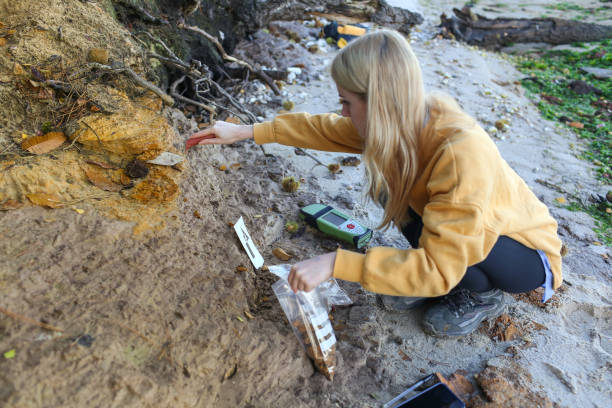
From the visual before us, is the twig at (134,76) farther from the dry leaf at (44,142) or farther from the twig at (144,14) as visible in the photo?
the twig at (144,14)

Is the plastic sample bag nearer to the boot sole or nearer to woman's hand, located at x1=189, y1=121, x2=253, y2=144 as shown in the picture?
the boot sole

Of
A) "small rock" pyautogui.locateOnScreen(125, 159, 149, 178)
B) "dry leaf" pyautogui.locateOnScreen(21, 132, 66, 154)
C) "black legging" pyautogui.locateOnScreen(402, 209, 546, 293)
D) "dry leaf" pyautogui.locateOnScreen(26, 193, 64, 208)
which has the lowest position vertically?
"black legging" pyautogui.locateOnScreen(402, 209, 546, 293)

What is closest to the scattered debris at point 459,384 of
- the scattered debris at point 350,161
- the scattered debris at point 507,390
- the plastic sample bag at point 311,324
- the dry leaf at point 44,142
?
the scattered debris at point 507,390

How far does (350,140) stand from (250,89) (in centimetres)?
234

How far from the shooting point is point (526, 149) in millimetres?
4141

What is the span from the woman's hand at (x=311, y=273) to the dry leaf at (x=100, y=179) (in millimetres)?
1038

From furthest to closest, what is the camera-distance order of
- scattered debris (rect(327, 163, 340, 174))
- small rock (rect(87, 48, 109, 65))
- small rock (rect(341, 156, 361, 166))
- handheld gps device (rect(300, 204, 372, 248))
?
small rock (rect(341, 156, 361, 166)) → scattered debris (rect(327, 163, 340, 174)) → handheld gps device (rect(300, 204, 372, 248)) → small rock (rect(87, 48, 109, 65))

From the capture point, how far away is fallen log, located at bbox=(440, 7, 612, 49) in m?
6.97

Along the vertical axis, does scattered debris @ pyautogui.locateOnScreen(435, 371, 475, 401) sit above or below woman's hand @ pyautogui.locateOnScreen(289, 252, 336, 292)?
below

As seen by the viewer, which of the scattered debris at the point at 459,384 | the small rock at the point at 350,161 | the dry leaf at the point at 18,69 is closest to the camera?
the scattered debris at the point at 459,384

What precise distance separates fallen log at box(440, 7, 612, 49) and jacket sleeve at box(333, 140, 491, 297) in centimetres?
631

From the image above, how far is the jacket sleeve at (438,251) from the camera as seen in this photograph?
4.94 ft

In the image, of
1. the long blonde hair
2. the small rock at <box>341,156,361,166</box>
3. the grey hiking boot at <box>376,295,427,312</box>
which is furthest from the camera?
the small rock at <box>341,156,361,166</box>

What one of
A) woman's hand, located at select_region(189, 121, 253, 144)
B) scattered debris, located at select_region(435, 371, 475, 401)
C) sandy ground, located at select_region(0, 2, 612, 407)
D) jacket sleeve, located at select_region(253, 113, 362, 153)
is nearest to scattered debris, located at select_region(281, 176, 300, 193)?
sandy ground, located at select_region(0, 2, 612, 407)
